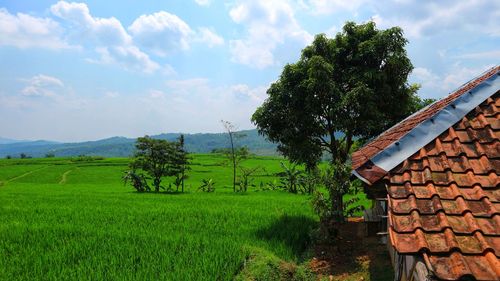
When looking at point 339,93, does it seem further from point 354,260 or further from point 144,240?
point 144,240

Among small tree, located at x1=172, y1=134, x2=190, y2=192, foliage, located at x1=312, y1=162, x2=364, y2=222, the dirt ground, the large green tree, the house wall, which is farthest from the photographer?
small tree, located at x1=172, y1=134, x2=190, y2=192

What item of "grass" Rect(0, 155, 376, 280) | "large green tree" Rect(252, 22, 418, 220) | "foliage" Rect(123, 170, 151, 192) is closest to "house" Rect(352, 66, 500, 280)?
"grass" Rect(0, 155, 376, 280)

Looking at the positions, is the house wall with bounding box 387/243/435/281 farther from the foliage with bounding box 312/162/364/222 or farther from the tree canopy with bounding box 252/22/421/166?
the tree canopy with bounding box 252/22/421/166

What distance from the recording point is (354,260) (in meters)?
8.95

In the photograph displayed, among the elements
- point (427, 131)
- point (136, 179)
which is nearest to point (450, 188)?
point (427, 131)

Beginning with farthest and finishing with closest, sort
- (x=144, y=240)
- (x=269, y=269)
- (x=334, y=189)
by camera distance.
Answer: (x=334, y=189) → (x=144, y=240) → (x=269, y=269)

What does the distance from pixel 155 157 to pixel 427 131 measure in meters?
27.9

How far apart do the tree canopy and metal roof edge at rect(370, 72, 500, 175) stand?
7.21 meters

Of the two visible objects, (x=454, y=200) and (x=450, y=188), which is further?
(x=450, y=188)

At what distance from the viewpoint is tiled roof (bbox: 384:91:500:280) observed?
2.31 metres

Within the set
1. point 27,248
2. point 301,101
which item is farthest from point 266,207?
point 27,248

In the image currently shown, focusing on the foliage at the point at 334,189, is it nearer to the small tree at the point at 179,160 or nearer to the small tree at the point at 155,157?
the small tree at the point at 179,160

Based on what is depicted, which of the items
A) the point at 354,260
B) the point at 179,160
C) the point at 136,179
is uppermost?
the point at 179,160

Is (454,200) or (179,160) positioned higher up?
(454,200)
